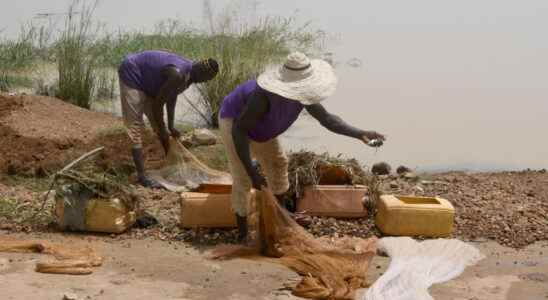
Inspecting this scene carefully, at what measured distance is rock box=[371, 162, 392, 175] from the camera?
26.1ft

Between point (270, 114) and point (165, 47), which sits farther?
point (165, 47)

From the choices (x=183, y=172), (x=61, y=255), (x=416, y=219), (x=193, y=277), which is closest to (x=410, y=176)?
(x=416, y=219)

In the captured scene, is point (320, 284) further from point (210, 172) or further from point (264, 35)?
point (264, 35)

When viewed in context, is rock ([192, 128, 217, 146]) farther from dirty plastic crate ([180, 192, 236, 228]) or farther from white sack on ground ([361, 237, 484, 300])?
white sack on ground ([361, 237, 484, 300])

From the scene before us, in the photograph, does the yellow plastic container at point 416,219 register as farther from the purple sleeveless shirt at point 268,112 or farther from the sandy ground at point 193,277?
the purple sleeveless shirt at point 268,112

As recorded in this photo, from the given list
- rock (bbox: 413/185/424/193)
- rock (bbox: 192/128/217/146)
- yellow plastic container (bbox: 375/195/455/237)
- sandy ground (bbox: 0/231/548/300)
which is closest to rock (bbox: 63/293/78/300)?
sandy ground (bbox: 0/231/548/300)

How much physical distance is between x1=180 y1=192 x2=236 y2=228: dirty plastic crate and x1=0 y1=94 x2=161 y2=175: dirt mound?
1587mm

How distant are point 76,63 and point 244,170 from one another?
4.82m

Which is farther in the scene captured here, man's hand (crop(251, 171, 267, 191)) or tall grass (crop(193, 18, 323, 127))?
tall grass (crop(193, 18, 323, 127))

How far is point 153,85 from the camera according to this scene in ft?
23.5

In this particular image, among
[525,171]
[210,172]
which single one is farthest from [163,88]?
[525,171]

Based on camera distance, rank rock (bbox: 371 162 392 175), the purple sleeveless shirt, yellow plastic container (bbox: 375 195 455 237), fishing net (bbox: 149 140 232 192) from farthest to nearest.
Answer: rock (bbox: 371 162 392 175) < fishing net (bbox: 149 140 232 192) < yellow plastic container (bbox: 375 195 455 237) < the purple sleeveless shirt

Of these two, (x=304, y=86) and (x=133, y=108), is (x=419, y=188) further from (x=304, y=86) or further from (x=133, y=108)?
(x=133, y=108)

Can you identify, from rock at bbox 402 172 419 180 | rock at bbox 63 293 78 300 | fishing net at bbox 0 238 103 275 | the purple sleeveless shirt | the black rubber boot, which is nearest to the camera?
rock at bbox 63 293 78 300
